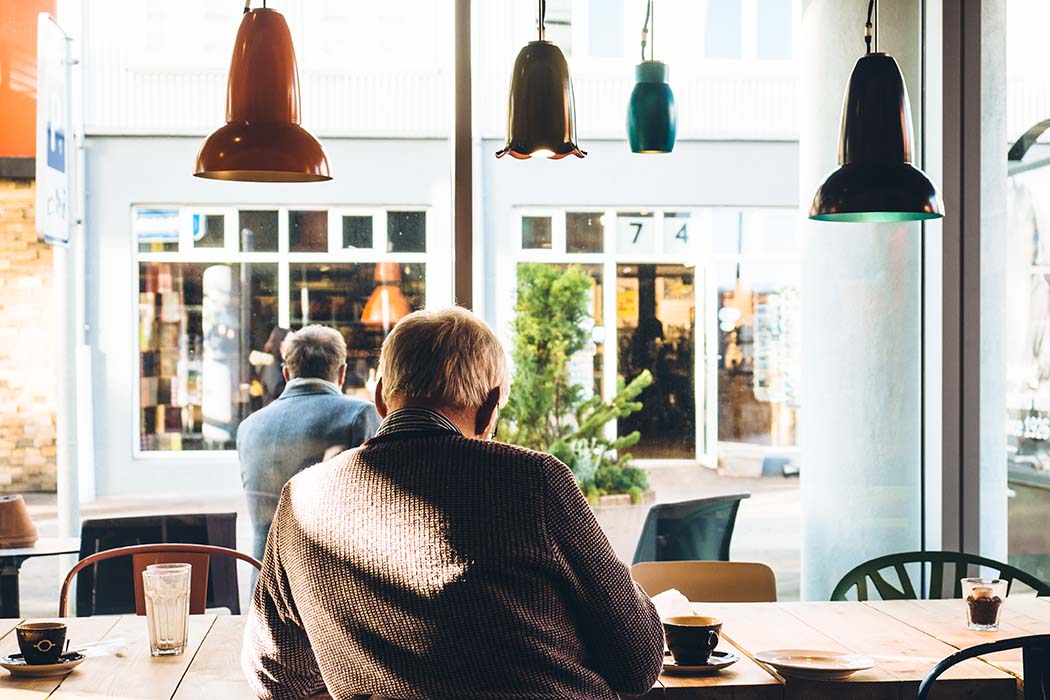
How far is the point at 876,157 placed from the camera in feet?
8.57

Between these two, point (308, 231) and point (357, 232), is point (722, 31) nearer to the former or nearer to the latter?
point (357, 232)

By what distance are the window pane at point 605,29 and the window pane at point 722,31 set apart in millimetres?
345

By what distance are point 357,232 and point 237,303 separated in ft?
1.70

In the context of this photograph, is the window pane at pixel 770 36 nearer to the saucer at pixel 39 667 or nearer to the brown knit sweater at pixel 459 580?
the brown knit sweater at pixel 459 580

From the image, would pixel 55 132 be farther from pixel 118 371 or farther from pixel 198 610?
pixel 198 610

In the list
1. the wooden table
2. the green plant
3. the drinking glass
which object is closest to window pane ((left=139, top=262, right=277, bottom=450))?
the green plant

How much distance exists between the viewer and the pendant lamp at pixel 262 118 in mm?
2418

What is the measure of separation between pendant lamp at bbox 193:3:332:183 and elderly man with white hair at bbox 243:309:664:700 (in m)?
0.72

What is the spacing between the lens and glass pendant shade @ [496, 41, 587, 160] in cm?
264

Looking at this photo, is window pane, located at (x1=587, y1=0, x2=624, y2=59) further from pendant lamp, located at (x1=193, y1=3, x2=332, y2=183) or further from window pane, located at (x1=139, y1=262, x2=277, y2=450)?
pendant lamp, located at (x1=193, y1=3, x2=332, y2=183)

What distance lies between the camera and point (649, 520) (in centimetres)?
435

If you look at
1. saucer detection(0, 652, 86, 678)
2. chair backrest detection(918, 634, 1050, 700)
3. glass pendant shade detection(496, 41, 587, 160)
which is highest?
glass pendant shade detection(496, 41, 587, 160)

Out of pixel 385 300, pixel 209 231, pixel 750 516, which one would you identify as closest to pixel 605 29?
pixel 385 300

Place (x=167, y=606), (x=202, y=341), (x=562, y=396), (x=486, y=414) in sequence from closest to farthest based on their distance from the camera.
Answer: (x=486, y=414)
(x=167, y=606)
(x=202, y=341)
(x=562, y=396)
